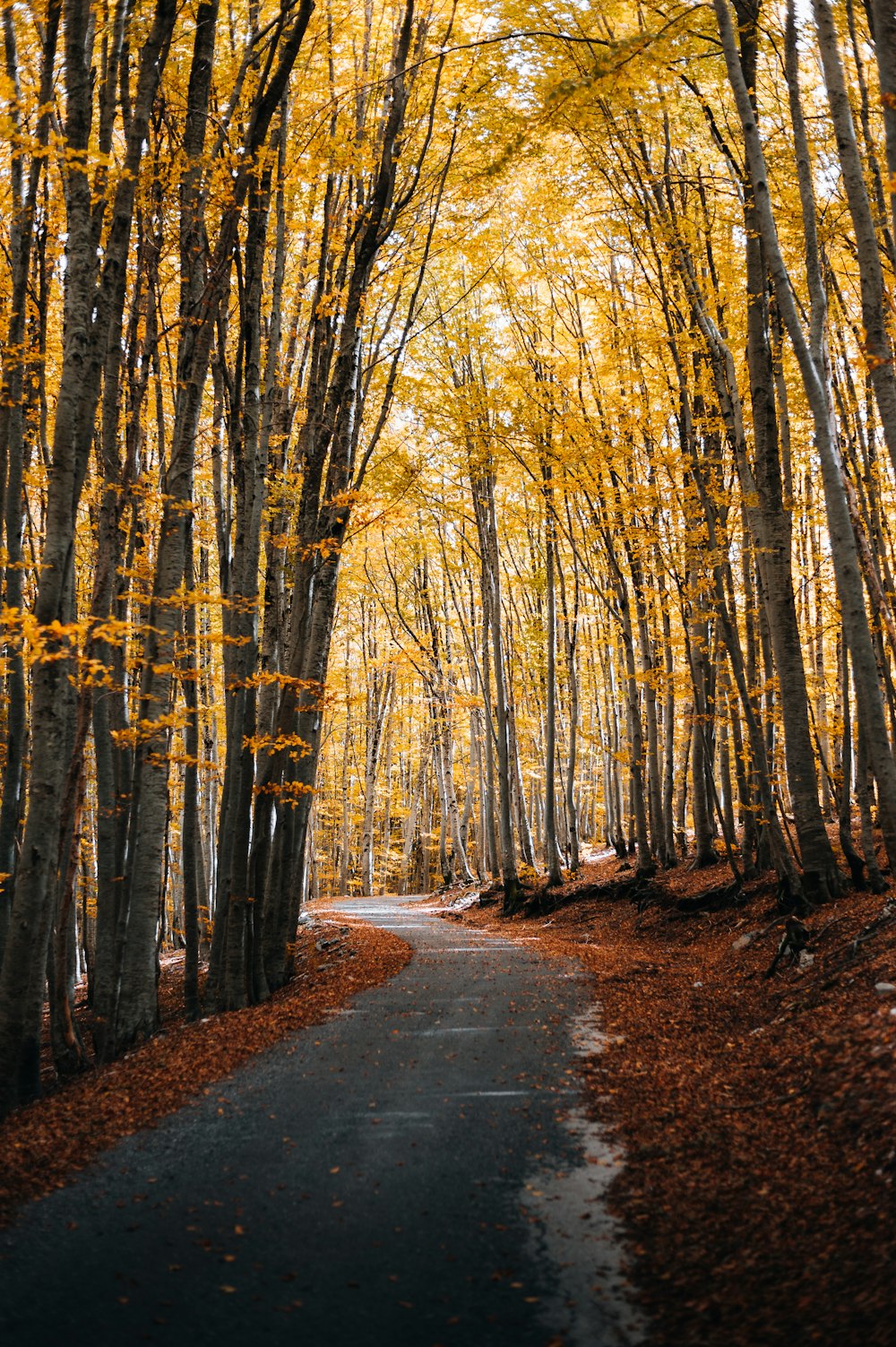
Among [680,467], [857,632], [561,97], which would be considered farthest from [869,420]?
[561,97]

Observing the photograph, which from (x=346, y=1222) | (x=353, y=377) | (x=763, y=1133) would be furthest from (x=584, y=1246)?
(x=353, y=377)

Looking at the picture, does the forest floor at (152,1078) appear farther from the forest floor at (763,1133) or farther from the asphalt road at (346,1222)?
the forest floor at (763,1133)

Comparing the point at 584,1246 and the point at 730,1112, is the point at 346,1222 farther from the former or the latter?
the point at 730,1112

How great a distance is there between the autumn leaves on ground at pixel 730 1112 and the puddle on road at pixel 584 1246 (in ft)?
0.29

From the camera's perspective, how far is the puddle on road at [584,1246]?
2834 millimetres

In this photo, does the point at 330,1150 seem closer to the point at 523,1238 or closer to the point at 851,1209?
the point at 523,1238

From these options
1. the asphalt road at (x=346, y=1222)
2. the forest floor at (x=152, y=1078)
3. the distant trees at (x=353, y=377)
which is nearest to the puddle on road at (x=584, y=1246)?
the asphalt road at (x=346, y=1222)

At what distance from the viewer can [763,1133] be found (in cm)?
428

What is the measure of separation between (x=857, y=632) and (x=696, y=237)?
6.66 meters

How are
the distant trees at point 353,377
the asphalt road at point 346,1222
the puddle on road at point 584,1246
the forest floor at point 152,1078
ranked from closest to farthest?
the puddle on road at point 584,1246 < the asphalt road at point 346,1222 < the forest floor at point 152,1078 < the distant trees at point 353,377

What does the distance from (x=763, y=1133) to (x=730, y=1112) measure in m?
0.37

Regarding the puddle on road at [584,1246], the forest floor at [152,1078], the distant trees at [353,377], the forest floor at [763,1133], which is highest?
the distant trees at [353,377]

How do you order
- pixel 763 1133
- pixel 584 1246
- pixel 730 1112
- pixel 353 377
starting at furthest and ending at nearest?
1. pixel 353 377
2. pixel 730 1112
3. pixel 763 1133
4. pixel 584 1246

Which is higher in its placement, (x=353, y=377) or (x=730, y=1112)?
(x=353, y=377)
